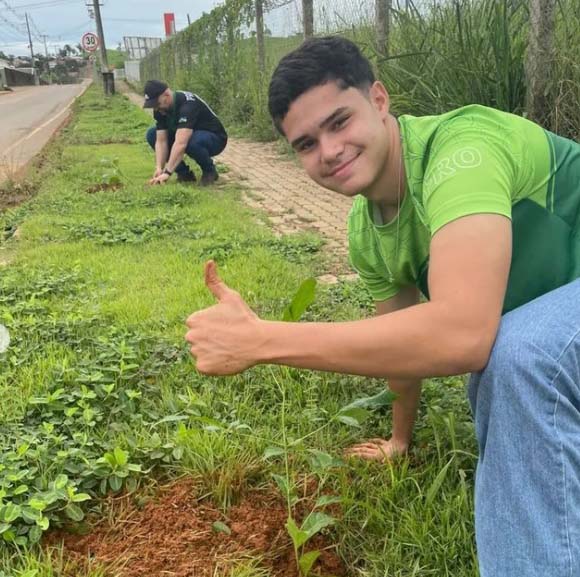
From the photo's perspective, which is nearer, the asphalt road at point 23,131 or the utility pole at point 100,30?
the asphalt road at point 23,131

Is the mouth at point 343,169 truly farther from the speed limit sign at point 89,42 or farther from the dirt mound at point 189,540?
the speed limit sign at point 89,42

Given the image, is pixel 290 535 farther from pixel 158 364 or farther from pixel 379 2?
pixel 379 2

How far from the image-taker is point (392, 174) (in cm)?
154

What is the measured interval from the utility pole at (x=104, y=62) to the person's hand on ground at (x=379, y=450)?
2635 cm

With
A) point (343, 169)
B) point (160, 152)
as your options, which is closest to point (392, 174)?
Result: point (343, 169)

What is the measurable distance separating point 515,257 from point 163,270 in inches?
103

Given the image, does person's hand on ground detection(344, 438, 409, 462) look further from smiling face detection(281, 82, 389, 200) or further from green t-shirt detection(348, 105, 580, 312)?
smiling face detection(281, 82, 389, 200)

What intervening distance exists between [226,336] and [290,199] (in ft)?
15.8

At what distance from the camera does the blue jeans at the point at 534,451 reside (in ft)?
3.92

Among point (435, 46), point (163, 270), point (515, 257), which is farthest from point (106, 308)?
point (435, 46)

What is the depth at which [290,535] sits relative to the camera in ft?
5.35

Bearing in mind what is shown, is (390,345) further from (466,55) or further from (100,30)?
(100,30)

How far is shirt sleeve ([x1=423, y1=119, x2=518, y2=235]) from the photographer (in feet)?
4.09

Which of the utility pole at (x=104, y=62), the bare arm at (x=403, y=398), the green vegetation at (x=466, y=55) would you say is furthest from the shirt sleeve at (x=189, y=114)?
the utility pole at (x=104, y=62)
